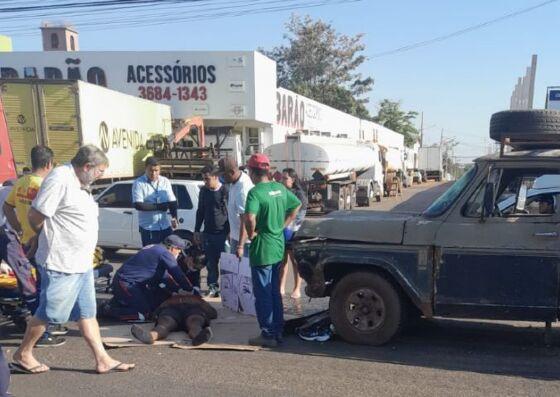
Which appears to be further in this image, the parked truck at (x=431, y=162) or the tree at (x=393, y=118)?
the tree at (x=393, y=118)

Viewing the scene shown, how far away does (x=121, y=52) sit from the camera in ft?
66.4

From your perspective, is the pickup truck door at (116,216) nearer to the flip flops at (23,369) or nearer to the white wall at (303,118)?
the flip flops at (23,369)

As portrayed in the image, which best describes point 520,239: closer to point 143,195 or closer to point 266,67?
point 143,195

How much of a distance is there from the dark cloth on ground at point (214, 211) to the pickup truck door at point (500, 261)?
316cm

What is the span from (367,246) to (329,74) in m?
56.3

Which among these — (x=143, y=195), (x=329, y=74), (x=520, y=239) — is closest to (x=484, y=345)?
(x=520, y=239)

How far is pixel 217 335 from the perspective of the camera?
587cm

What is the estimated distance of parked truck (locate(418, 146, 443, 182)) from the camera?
55.8m

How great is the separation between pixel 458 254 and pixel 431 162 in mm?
52720

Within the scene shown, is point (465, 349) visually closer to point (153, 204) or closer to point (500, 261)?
point (500, 261)

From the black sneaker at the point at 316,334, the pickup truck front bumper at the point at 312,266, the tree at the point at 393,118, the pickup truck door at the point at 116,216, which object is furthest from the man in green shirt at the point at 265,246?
the tree at the point at 393,118

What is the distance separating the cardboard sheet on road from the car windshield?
2075mm

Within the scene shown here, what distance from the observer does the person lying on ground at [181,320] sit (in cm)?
548

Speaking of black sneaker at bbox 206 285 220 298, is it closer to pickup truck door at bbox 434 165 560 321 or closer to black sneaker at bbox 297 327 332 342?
black sneaker at bbox 297 327 332 342
